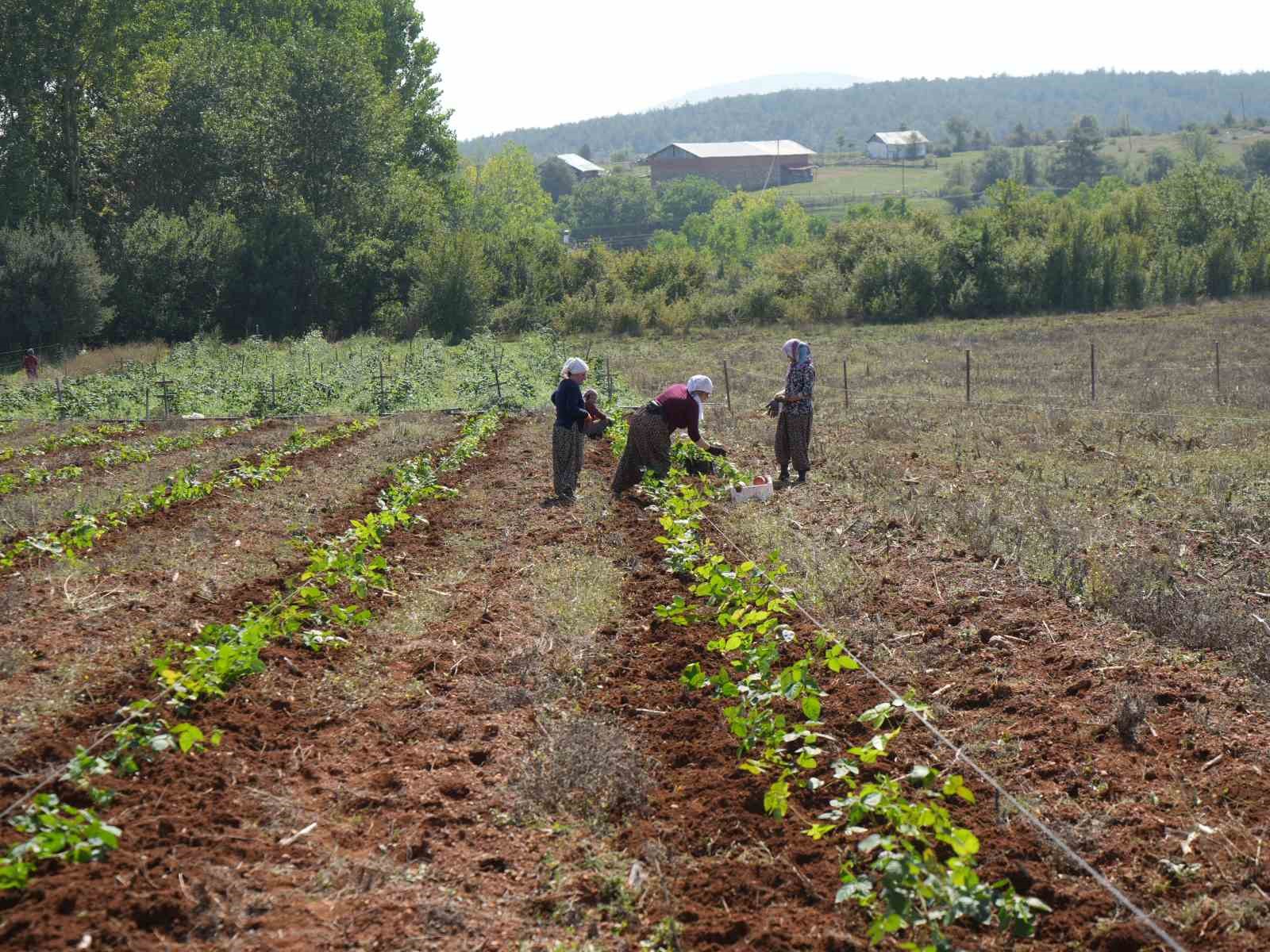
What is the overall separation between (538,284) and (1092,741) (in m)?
43.4

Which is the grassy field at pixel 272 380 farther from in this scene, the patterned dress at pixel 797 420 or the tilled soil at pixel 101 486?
the patterned dress at pixel 797 420

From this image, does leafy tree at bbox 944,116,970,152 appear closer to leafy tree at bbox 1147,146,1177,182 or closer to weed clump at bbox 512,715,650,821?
leafy tree at bbox 1147,146,1177,182

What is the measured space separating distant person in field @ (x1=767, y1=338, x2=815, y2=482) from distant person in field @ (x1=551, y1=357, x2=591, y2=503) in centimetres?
214

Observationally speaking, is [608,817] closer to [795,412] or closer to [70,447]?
[795,412]

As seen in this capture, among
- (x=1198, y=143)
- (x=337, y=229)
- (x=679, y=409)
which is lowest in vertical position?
(x=679, y=409)

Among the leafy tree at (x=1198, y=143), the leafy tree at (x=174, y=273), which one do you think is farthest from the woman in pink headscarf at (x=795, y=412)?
the leafy tree at (x=1198, y=143)

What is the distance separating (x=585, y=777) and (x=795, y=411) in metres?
7.92

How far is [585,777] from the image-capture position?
17.6 ft

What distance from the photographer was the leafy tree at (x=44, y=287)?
33406mm

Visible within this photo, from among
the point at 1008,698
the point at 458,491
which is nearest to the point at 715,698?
the point at 1008,698

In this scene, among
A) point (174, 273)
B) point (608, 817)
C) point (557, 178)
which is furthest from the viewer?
point (557, 178)

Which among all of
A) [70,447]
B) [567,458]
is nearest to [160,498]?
[567,458]

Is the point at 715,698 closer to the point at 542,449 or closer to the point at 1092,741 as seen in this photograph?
the point at 1092,741

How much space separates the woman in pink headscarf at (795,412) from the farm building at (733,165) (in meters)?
128
